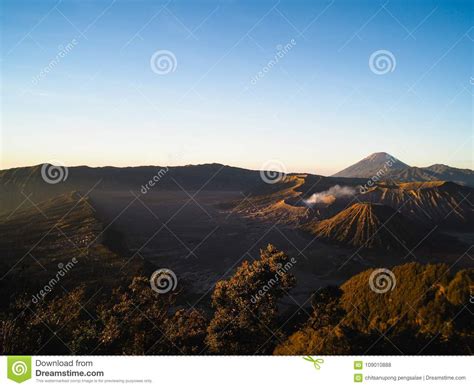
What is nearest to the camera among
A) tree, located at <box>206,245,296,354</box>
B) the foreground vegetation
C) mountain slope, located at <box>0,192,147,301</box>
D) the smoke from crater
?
the foreground vegetation

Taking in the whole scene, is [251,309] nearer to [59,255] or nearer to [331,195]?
[59,255]

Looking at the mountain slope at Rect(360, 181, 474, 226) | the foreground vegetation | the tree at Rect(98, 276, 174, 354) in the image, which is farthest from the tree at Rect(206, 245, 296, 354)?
the mountain slope at Rect(360, 181, 474, 226)

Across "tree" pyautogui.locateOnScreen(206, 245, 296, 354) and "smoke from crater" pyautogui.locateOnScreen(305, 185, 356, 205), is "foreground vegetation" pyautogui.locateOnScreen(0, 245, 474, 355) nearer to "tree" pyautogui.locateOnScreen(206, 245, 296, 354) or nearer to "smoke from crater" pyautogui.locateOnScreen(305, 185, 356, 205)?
"tree" pyautogui.locateOnScreen(206, 245, 296, 354)

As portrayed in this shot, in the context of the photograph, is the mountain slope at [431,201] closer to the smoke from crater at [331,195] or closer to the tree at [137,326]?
the smoke from crater at [331,195]

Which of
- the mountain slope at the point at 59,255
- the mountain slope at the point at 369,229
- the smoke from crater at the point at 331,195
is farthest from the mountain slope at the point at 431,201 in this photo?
the mountain slope at the point at 59,255
